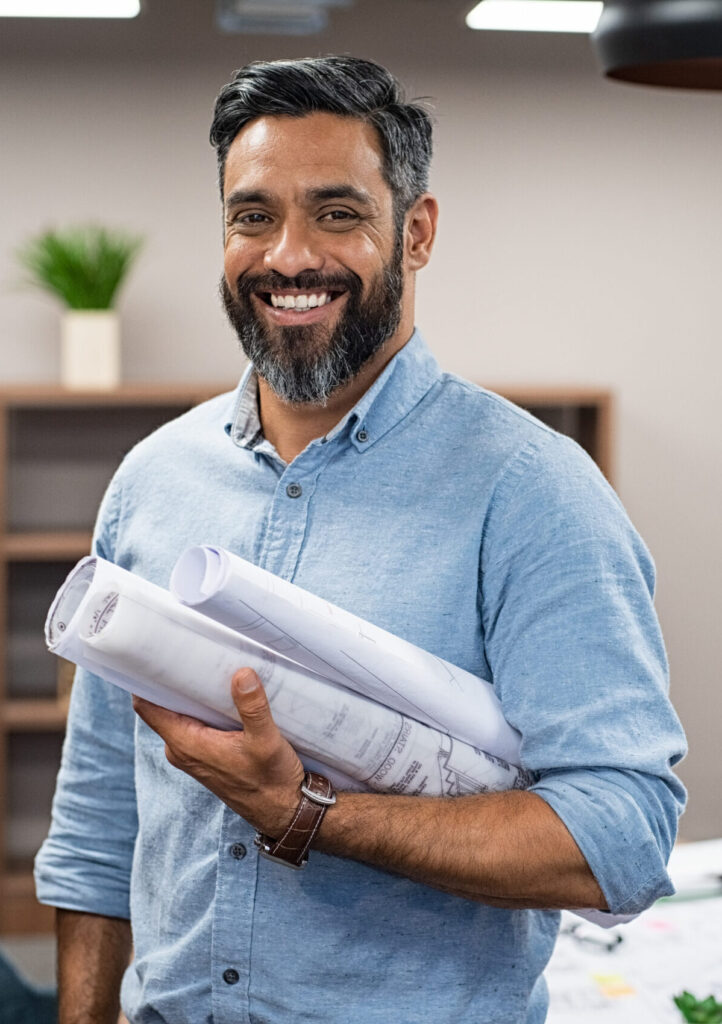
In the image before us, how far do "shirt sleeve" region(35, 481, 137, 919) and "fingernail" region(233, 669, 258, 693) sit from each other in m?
0.51

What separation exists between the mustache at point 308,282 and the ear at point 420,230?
119mm

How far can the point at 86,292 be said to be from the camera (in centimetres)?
378

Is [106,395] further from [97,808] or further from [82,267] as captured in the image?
[97,808]

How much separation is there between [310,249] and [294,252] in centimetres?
2

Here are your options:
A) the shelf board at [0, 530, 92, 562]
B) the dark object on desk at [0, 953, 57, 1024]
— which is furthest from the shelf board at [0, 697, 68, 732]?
the dark object on desk at [0, 953, 57, 1024]

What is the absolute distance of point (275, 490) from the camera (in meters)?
1.36

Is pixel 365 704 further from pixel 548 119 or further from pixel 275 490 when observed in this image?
pixel 548 119

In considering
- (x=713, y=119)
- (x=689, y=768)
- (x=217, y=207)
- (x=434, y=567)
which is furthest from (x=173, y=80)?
(x=434, y=567)

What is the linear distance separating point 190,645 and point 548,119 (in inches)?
140

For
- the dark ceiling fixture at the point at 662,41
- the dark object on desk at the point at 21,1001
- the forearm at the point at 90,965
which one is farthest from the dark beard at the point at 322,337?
the dark object on desk at the point at 21,1001

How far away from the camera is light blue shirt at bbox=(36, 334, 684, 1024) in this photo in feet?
3.69

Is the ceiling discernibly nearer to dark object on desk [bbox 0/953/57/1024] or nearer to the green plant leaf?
the green plant leaf

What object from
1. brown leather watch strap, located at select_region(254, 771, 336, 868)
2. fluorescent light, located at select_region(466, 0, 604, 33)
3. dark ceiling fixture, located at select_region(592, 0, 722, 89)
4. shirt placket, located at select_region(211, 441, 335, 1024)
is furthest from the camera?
fluorescent light, located at select_region(466, 0, 604, 33)

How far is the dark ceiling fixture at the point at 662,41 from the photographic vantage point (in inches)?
Result: 63.5
